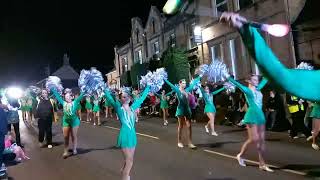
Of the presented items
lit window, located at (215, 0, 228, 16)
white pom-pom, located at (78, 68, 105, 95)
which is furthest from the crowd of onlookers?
lit window, located at (215, 0, 228, 16)

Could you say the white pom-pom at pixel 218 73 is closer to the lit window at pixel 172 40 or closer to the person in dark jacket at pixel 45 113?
the person in dark jacket at pixel 45 113

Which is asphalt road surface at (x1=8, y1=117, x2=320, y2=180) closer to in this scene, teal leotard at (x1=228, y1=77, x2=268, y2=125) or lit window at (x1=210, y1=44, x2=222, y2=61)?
teal leotard at (x1=228, y1=77, x2=268, y2=125)

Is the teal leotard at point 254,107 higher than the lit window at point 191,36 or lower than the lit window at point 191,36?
lower

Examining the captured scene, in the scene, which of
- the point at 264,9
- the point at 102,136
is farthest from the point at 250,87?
the point at 264,9

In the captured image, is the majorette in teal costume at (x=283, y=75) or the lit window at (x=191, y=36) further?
the lit window at (x=191, y=36)

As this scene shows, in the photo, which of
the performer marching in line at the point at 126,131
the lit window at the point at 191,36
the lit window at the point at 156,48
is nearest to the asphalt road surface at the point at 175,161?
the performer marching in line at the point at 126,131

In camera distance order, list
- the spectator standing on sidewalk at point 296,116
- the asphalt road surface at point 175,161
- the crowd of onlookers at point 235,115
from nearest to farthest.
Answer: the asphalt road surface at point 175,161, the crowd of onlookers at point 235,115, the spectator standing on sidewalk at point 296,116

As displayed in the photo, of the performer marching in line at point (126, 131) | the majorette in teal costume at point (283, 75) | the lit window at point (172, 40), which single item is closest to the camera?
the majorette in teal costume at point (283, 75)


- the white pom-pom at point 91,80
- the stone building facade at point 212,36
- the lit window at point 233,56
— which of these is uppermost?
the stone building facade at point 212,36

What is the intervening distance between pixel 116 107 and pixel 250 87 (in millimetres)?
3301

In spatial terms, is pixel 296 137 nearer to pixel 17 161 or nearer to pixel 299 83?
pixel 17 161

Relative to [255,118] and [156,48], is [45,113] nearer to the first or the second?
[255,118]

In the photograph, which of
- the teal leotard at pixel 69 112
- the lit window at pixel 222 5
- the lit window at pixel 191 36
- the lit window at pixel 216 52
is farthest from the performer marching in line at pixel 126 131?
the lit window at pixel 191 36

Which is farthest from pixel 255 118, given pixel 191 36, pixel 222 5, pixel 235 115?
pixel 191 36
